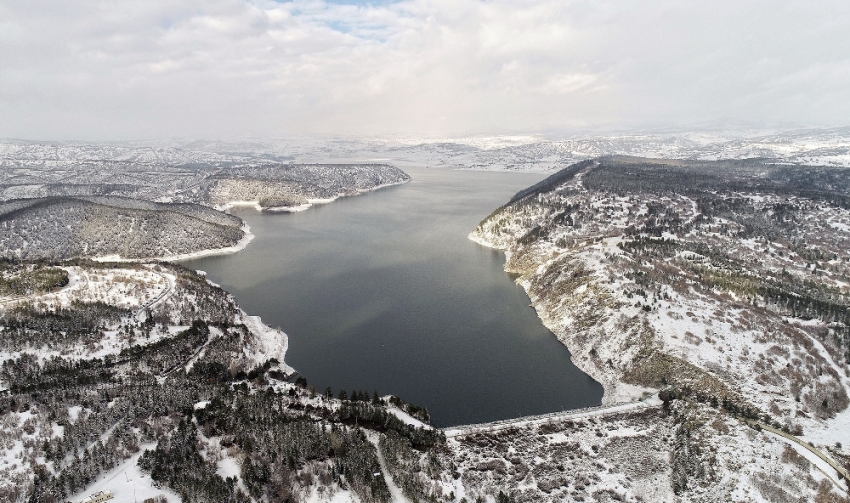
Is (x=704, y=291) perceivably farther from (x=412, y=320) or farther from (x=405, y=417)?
(x=405, y=417)

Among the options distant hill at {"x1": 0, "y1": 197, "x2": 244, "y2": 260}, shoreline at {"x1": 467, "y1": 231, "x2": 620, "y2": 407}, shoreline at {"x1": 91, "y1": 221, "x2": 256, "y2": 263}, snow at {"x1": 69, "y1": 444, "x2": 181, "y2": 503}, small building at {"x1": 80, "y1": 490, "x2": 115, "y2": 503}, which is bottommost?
shoreline at {"x1": 467, "y1": 231, "x2": 620, "y2": 407}

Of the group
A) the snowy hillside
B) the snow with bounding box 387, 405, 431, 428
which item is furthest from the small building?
the snowy hillside

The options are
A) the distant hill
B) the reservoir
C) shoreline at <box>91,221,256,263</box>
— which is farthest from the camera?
the distant hill

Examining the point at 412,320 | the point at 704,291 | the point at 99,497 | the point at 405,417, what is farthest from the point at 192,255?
the point at 704,291

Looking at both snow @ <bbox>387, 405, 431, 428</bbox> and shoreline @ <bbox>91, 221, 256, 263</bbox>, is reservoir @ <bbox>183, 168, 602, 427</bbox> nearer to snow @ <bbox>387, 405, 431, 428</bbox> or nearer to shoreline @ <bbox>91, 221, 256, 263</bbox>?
snow @ <bbox>387, 405, 431, 428</bbox>

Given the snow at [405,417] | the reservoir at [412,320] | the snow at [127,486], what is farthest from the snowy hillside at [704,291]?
the snow at [127,486]

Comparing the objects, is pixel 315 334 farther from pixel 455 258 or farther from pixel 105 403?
pixel 455 258
